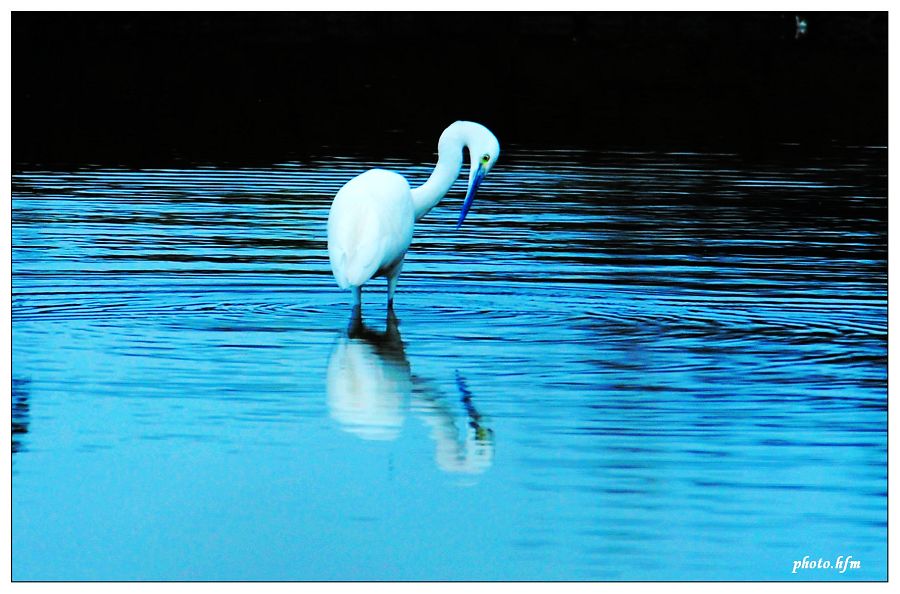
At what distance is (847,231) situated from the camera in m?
18.4

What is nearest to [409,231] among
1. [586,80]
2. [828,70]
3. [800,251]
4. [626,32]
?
[800,251]

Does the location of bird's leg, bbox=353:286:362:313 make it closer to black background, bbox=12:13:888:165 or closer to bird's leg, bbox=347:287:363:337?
bird's leg, bbox=347:287:363:337

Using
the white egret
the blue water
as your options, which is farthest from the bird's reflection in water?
the white egret

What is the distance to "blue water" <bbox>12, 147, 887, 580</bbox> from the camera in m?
7.45

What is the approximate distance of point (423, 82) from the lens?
41.8 meters

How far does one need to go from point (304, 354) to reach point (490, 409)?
179 centimetres

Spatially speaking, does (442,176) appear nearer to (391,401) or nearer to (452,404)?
(391,401)

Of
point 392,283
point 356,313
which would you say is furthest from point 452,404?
point 392,283

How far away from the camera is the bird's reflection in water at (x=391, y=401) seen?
890 cm

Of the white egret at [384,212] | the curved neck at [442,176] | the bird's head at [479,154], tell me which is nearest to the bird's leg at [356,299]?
the white egret at [384,212]

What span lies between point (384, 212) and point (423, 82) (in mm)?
29043

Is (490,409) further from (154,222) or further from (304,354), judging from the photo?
(154,222)

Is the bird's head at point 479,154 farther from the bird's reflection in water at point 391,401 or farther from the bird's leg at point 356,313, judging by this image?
the bird's reflection in water at point 391,401

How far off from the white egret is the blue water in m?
0.37
